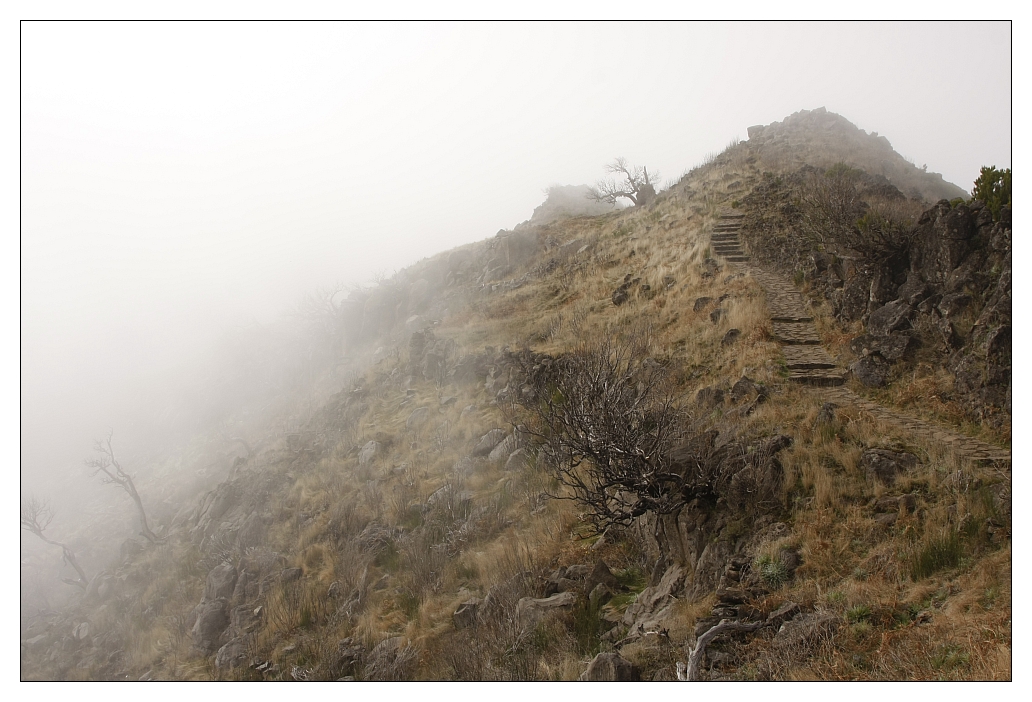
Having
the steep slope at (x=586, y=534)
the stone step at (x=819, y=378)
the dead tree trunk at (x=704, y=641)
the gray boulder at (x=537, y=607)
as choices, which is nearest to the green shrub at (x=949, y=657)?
the steep slope at (x=586, y=534)

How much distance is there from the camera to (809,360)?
10062 millimetres

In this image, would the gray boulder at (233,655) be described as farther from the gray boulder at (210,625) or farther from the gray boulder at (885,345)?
the gray boulder at (885,345)

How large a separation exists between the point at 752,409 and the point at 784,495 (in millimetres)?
2653

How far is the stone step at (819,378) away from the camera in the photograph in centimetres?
938

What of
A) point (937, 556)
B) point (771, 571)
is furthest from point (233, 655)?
point (937, 556)

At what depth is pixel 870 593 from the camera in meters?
4.61

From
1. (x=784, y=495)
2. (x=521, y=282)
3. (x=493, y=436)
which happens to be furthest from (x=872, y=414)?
(x=521, y=282)

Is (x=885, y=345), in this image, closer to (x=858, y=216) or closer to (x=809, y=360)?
(x=809, y=360)

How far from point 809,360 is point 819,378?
73 centimetres

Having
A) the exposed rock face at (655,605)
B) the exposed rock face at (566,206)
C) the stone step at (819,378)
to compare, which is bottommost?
the exposed rock face at (655,605)

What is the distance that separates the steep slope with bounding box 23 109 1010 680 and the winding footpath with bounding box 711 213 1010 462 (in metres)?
0.17

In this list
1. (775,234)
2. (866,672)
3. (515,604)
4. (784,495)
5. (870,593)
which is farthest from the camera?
(775,234)

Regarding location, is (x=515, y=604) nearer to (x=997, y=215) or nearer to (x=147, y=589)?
(x=997, y=215)

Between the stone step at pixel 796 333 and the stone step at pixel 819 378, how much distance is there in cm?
162
